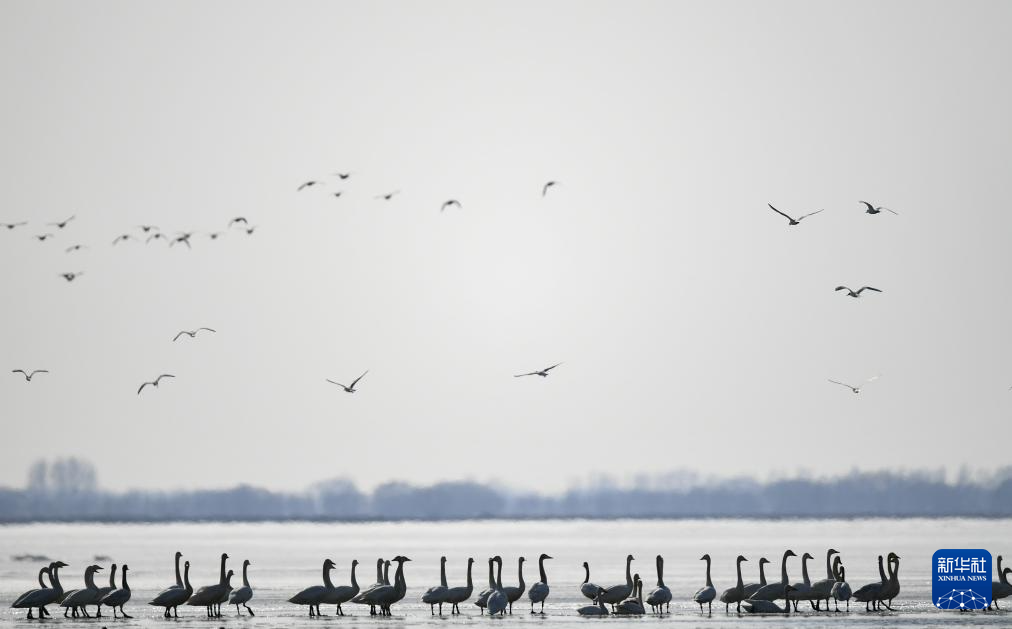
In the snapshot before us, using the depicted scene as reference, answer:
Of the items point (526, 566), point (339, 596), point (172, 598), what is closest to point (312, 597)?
point (339, 596)

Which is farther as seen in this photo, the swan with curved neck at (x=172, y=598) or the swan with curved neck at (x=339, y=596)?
the swan with curved neck at (x=339, y=596)

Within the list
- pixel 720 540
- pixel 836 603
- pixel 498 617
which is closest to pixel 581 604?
pixel 498 617

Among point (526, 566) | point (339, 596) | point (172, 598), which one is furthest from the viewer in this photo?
point (526, 566)

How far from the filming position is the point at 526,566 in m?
62.6

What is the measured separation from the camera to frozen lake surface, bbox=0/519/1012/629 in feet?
115

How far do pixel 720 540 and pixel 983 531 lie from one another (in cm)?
1720

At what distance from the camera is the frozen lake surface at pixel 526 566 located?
34969mm

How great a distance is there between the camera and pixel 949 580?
38.8 meters

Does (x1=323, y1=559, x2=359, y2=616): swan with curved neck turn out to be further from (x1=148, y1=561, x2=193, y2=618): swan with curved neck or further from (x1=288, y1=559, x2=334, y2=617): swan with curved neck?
(x1=148, y1=561, x2=193, y2=618): swan with curved neck

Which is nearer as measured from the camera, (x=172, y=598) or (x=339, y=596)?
(x=172, y=598)

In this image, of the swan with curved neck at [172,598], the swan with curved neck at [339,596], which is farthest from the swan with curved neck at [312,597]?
the swan with curved neck at [172,598]

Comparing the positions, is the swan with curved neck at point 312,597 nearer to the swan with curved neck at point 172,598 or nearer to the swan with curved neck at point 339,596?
the swan with curved neck at point 339,596

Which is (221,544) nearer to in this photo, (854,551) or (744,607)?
(854,551)

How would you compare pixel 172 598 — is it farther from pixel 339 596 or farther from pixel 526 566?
pixel 526 566
